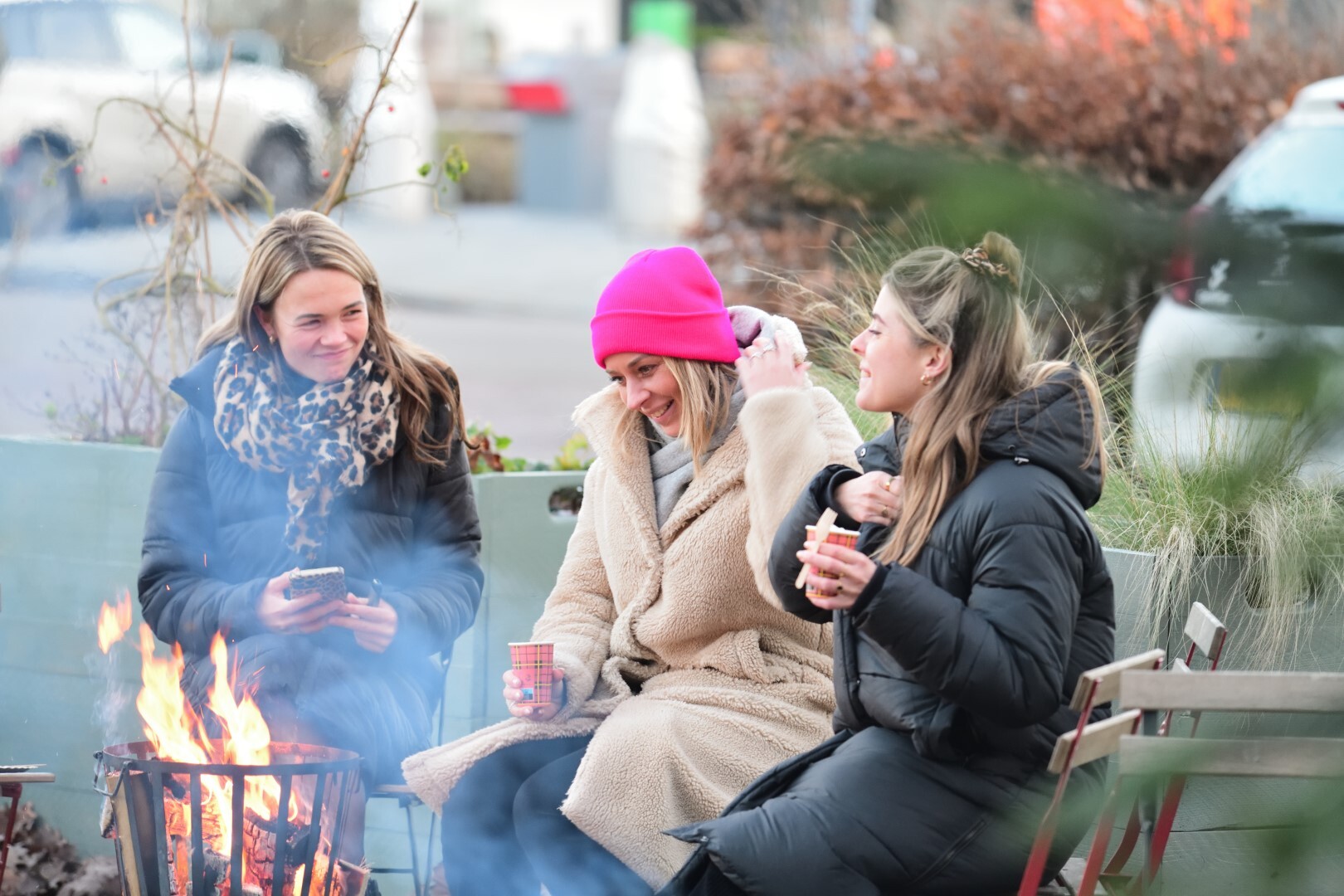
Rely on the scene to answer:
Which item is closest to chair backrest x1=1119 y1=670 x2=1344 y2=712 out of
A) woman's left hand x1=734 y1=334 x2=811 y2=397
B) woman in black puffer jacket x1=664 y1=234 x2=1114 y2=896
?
woman in black puffer jacket x1=664 y1=234 x2=1114 y2=896

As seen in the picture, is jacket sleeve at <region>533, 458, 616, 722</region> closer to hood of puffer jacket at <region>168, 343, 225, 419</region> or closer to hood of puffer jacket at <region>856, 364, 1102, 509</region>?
hood of puffer jacket at <region>168, 343, 225, 419</region>

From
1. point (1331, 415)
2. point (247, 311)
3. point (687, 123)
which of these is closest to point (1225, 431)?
point (1331, 415)

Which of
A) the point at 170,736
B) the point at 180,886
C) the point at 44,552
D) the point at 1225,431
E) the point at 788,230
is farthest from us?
Answer: the point at 788,230

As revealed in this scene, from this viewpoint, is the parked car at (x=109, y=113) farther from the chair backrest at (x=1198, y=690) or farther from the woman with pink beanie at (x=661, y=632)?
the chair backrest at (x=1198, y=690)

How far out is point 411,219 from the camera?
17672mm

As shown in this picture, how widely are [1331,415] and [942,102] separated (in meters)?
5.48

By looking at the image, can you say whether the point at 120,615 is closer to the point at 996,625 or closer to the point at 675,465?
the point at 675,465

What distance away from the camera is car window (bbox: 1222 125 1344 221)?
0.81 metres

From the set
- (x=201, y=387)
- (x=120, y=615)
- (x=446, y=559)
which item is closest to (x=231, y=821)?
(x=446, y=559)

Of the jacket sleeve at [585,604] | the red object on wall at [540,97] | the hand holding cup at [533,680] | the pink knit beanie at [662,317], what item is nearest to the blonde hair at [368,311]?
the jacket sleeve at [585,604]

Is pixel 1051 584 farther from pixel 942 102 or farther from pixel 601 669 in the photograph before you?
pixel 942 102

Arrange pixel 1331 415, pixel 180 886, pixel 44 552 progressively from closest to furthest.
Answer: pixel 1331 415
pixel 180 886
pixel 44 552

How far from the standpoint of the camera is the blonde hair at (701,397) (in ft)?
9.72

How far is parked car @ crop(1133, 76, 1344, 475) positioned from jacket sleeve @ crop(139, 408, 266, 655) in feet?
8.07
